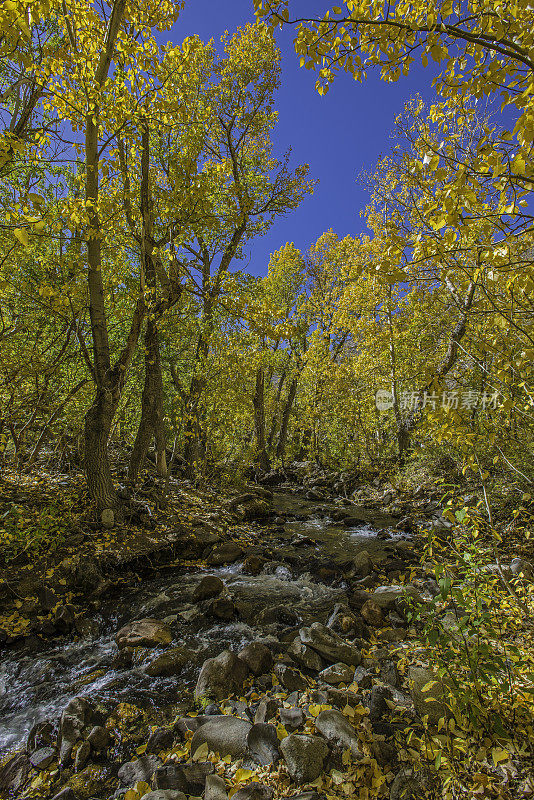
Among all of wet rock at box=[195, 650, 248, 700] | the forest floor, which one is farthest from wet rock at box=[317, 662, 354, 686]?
wet rock at box=[195, 650, 248, 700]

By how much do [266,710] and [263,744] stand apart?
313 mm

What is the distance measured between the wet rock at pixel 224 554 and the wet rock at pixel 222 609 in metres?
1.75

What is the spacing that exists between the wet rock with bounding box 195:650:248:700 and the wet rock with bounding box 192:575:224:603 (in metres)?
1.79

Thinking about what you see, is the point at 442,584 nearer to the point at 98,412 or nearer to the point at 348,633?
the point at 348,633

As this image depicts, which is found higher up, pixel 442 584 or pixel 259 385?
pixel 259 385

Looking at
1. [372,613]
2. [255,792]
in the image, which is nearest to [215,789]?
[255,792]

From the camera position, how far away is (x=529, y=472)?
7082mm

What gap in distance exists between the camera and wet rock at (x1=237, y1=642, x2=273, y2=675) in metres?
3.75

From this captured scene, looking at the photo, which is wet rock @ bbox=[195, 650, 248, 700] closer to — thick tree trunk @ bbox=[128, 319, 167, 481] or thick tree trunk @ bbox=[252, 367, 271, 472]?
thick tree trunk @ bbox=[128, 319, 167, 481]

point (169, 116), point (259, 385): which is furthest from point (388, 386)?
point (169, 116)

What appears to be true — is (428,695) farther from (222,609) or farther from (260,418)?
(260,418)

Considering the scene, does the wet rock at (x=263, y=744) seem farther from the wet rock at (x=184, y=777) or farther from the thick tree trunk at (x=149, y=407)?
the thick tree trunk at (x=149, y=407)

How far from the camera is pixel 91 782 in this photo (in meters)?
2.70

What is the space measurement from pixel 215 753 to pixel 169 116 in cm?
770
